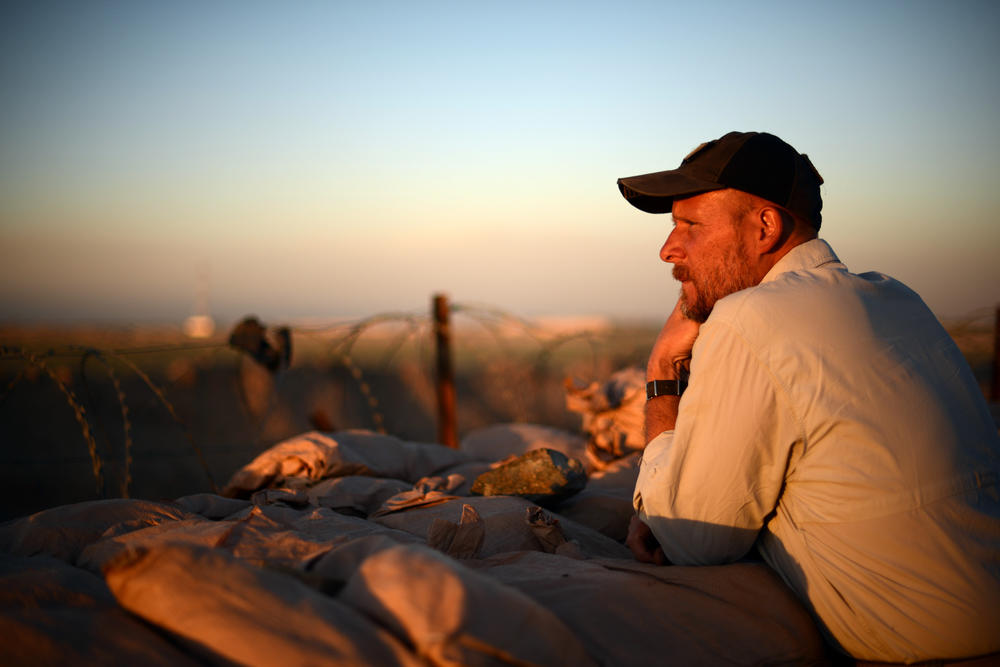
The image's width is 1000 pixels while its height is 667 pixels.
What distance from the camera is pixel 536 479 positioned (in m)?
2.59

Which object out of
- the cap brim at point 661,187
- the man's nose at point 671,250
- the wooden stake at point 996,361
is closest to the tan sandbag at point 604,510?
the man's nose at point 671,250

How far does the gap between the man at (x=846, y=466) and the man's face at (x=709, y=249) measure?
0.22 metres

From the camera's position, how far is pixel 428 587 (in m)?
1.09

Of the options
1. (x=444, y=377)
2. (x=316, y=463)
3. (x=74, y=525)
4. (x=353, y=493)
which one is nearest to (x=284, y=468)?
(x=316, y=463)

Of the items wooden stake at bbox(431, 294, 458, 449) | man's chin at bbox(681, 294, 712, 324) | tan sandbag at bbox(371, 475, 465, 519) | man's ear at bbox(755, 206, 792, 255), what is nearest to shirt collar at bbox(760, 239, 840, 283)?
man's ear at bbox(755, 206, 792, 255)

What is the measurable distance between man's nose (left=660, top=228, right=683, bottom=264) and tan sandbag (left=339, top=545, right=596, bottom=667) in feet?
3.36

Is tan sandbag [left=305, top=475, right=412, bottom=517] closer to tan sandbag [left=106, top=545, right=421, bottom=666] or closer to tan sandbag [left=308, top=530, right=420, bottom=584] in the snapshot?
tan sandbag [left=308, top=530, right=420, bottom=584]

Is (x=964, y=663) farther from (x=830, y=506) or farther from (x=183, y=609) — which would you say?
(x=183, y=609)

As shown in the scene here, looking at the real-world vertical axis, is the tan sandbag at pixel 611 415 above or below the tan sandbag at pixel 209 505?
below

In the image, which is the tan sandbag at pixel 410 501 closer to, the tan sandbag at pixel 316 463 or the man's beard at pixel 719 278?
the tan sandbag at pixel 316 463

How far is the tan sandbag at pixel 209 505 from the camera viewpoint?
233cm

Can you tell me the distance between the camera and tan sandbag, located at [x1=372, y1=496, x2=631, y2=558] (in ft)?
6.64

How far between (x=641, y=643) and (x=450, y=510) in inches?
40.3

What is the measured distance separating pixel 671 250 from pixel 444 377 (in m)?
3.65
